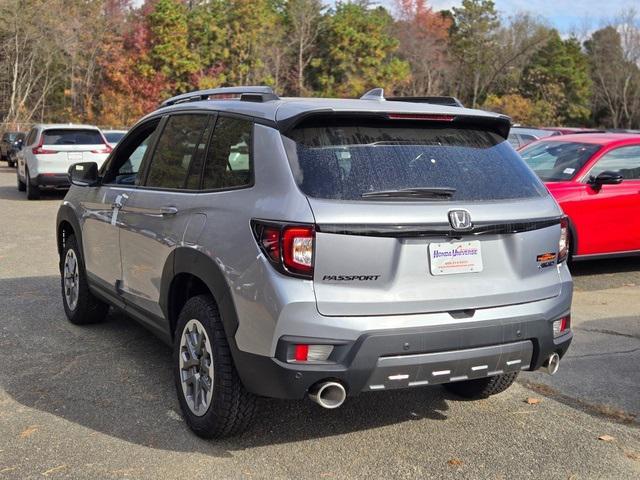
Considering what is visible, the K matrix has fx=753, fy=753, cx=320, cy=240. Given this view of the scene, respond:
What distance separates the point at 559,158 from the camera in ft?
29.7

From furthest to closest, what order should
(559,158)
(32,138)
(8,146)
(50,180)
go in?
(8,146)
(32,138)
(50,180)
(559,158)

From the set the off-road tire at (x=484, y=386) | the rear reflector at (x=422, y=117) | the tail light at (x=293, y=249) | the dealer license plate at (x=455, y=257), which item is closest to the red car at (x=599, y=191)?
the off-road tire at (x=484, y=386)

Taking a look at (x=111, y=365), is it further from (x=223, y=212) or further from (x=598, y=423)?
(x=598, y=423)

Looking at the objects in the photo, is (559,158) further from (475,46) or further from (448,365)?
(475,46)

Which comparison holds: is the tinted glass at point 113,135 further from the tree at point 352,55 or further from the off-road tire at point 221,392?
the tree at point 352,55

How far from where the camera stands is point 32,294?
24.3ft

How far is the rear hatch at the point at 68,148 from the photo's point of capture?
56.5ft

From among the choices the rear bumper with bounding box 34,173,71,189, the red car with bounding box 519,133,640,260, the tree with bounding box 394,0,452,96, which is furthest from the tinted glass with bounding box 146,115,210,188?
the tree with bounding box 394,0,452,96

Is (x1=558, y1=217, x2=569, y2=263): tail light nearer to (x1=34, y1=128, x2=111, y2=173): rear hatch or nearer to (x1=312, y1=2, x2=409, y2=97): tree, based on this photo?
(x1=34, y1=128, x2=111, y2=173): rear hatch

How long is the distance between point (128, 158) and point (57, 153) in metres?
12.7

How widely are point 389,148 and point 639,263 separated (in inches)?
285

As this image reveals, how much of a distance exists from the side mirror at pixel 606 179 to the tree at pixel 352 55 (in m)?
43.4

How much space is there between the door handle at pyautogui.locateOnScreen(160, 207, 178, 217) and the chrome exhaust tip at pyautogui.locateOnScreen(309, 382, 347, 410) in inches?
56.3

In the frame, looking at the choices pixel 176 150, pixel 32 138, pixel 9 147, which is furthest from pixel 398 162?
pixel 9 147
